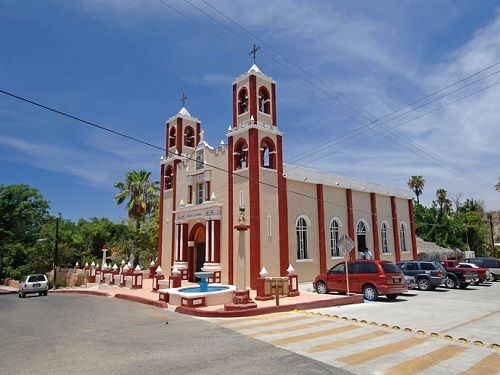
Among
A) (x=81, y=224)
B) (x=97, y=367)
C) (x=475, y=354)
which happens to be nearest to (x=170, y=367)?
(x=97, y=367)

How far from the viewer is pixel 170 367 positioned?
6.98 metres

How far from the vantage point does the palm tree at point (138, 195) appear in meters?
38.8

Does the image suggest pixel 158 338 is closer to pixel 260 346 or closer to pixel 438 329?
pixel 260 346

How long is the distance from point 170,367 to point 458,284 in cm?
1943

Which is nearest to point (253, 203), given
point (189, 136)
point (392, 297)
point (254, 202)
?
point (254, 202)

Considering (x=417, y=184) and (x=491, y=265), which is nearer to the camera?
(x=491, y=265)

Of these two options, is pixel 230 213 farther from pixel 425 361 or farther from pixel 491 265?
pixel 491 265

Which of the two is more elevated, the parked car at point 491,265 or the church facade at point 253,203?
the church facade at point 253,203

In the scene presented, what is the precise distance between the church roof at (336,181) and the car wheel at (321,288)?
6662 millimetres

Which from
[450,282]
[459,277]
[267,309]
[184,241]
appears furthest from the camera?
[184,241]

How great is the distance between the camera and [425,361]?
7.37m

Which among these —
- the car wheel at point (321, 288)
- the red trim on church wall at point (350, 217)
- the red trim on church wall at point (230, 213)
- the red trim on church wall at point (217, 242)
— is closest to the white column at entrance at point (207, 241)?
the red trim on church wall at point (217, 242)

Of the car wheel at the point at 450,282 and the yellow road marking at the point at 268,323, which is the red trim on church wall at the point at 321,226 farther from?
the yellow road marking at the point at 268,323

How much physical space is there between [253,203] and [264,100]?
673 cm
